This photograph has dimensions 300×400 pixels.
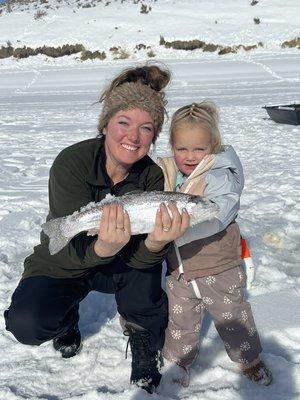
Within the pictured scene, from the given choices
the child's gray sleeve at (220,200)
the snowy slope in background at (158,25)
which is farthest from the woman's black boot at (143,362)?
the snowy slope in background at (158,25)

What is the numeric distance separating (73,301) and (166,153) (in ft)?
19.5

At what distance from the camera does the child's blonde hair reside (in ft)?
9.19

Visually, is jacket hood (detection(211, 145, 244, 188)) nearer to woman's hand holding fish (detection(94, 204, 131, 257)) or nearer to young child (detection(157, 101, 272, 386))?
young child (detection(157, 101, 272, 386))

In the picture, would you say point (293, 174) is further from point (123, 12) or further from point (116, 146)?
point (123, 12)

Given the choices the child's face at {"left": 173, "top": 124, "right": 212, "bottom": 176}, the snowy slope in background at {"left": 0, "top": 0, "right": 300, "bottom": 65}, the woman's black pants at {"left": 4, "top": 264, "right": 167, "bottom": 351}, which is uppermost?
the child's face at {"left": 173, "top": 124, "right": 212, "bottom": 176}

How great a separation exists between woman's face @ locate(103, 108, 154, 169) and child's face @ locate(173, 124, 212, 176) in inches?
6.9

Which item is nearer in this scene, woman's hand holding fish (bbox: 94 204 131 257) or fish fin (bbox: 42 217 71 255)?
woman's hand holding fish (bbox: 94 204 131 257)

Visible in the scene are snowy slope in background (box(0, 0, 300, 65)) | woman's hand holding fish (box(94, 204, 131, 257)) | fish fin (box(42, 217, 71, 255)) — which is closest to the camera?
woman's hand holding fish (box(94, 204, 131, 257))

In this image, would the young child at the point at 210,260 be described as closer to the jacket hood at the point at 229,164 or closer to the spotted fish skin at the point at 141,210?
the jacket hood at the point at 229,164

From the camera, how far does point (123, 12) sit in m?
38.2

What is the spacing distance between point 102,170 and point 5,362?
131cm

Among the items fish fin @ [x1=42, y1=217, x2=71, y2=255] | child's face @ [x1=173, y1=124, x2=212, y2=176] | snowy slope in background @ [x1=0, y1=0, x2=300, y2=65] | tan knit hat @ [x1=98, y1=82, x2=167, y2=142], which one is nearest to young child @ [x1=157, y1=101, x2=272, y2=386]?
child's face @ [x1=173, y1=124, x2=212, y2=176]

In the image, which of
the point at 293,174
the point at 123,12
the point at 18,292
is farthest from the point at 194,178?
the point at 123,12

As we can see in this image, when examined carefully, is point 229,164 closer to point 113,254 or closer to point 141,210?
point 141,210
